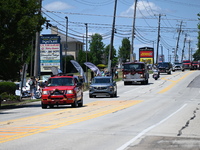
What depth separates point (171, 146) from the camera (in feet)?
38.1

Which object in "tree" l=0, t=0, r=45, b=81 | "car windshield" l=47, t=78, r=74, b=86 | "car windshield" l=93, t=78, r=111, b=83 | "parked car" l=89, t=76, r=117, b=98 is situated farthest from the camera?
"car windshield" l=93, t=78, r=111, b=83

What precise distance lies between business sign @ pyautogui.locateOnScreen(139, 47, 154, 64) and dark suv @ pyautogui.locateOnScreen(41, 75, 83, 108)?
226ft

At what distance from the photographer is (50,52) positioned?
4688 centimetres

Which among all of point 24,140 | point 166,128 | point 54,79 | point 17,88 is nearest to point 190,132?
point 166,128

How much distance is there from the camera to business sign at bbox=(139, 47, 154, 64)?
96.1 m

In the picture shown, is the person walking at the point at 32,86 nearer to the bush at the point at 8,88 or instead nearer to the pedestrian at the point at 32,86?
the pedestrian at the point at 32,86

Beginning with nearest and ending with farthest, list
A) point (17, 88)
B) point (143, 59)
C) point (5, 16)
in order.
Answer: point (5, 16)
point (17, 88)
point (143, 59)

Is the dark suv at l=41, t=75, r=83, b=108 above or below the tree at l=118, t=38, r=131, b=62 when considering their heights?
below

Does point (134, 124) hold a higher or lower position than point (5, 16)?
lower

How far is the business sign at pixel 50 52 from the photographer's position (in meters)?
46.2

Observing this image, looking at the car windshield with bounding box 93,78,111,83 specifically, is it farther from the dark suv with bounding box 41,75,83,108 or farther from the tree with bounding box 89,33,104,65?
the tree with bounding box 89,33,104,65

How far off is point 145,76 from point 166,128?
4139cm

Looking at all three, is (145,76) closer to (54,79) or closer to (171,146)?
(54,79)

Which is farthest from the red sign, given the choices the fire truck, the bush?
the bush
